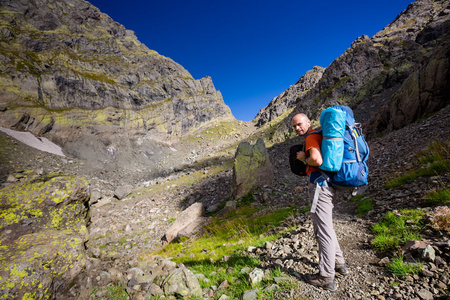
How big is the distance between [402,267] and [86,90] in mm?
70252

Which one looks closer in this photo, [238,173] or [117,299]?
[117,299]

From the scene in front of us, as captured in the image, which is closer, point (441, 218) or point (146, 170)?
point (441, 218)

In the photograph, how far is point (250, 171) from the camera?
16938mm

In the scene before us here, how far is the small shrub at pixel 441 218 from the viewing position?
409cm

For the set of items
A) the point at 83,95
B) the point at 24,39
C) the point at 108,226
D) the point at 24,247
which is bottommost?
the point at 108,226

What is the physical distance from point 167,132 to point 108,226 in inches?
2278

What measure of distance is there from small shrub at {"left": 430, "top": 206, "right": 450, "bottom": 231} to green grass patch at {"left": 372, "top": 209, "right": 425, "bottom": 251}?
0.84 feet

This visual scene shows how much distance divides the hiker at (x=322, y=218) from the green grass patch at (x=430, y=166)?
5.76 metres

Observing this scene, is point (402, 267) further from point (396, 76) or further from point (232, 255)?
point (396, 76)

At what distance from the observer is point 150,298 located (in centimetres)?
458

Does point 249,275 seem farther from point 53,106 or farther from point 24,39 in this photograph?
point 24,39

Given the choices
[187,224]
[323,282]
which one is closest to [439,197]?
[323,282]

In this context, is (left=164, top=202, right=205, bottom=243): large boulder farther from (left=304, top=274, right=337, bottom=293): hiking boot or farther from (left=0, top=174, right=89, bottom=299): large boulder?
(left=304, top=274, right=337, bottom=293): hiking boot

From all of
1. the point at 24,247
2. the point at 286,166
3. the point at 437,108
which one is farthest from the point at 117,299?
the point at 437,108
